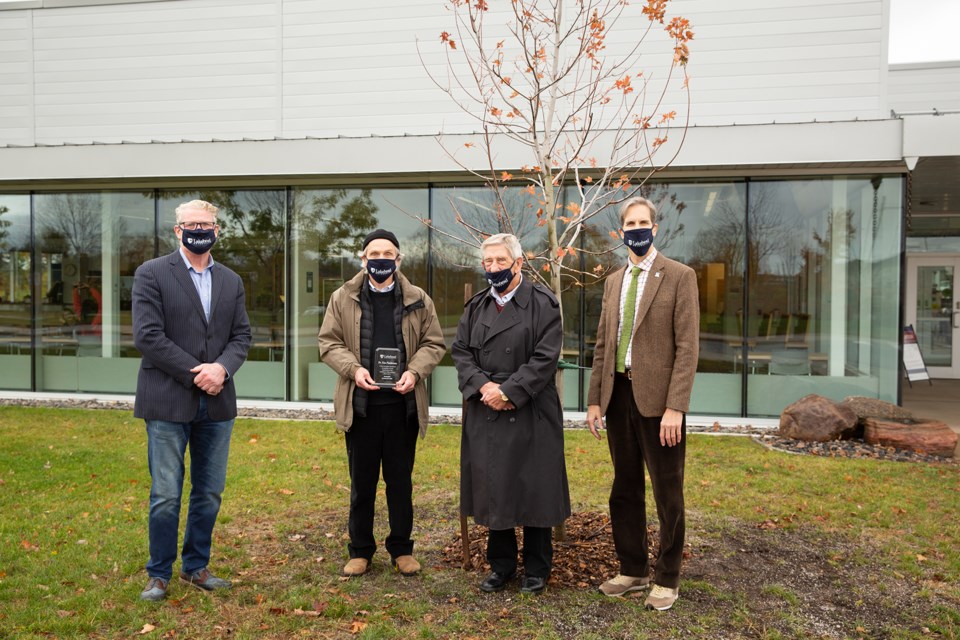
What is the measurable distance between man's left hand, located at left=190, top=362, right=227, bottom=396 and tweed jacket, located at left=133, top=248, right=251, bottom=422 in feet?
0.13

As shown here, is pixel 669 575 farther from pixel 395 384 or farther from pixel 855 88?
pixel 855 88

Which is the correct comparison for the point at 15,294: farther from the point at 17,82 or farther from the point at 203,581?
the point at 203,581

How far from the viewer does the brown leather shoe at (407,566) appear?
444 centimetres

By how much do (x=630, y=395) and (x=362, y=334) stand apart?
63.5 inches

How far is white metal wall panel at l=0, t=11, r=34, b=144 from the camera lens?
1192cm

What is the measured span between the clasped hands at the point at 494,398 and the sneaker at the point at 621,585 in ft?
3.88

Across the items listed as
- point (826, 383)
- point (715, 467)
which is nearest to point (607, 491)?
point (715, 467)

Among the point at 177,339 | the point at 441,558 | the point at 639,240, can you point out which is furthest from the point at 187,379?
the point at 639,240

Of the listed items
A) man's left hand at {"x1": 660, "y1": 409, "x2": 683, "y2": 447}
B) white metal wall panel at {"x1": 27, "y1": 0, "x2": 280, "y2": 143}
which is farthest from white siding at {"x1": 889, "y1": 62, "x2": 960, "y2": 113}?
man's left hand at {"x1": 660, "y1": 409, "x2": 683, "y2": 447}

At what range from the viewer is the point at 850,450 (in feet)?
26.4

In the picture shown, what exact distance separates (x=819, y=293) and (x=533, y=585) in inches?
285

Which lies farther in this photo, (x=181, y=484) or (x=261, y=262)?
(x=261, y=262)

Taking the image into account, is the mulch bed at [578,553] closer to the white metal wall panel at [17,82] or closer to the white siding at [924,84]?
the white metal wall panel at [17,82]

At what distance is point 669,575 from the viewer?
13.0 feet
